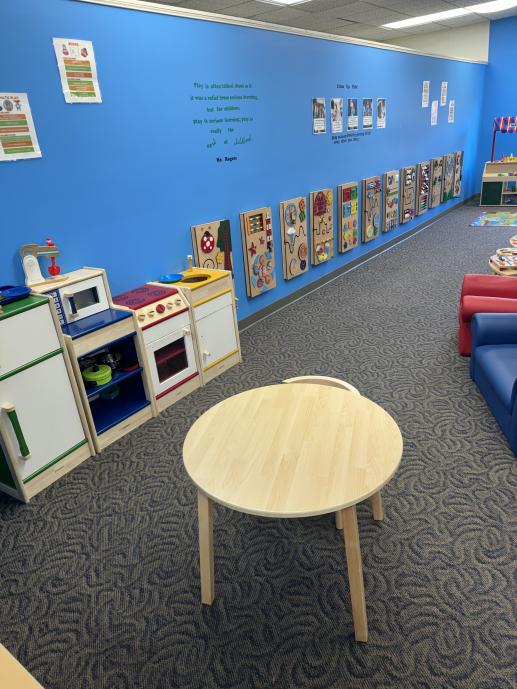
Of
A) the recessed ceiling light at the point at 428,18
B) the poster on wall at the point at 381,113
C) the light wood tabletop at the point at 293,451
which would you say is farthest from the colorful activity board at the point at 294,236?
the recessed ceiling light at the point at 428,18

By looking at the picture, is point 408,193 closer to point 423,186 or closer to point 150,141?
→ point 423,186

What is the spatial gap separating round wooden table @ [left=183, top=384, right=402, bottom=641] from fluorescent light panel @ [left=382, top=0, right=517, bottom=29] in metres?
7.99

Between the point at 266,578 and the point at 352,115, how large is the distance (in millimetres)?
5209

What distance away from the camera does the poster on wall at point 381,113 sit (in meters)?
5.99

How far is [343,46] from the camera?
5.16m

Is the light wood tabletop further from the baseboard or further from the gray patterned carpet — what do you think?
the baseboard

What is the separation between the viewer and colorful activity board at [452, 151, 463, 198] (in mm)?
8667

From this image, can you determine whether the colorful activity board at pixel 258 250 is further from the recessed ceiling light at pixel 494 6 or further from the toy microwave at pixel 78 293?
the recessed ceiling light at pixel 494 6

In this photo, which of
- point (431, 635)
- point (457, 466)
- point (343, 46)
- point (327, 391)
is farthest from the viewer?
point (343, 46)

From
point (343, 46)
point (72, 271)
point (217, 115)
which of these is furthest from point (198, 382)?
point (343, 46)

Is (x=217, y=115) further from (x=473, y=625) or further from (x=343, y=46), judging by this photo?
(x=473, y=625)

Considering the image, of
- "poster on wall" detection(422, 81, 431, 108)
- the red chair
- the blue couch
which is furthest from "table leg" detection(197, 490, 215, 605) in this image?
"poster on wall" detection(422, 81, 431, 108)

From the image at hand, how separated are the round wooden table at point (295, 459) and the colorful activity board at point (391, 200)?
513 centimetres

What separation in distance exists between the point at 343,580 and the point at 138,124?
9.95 feet
